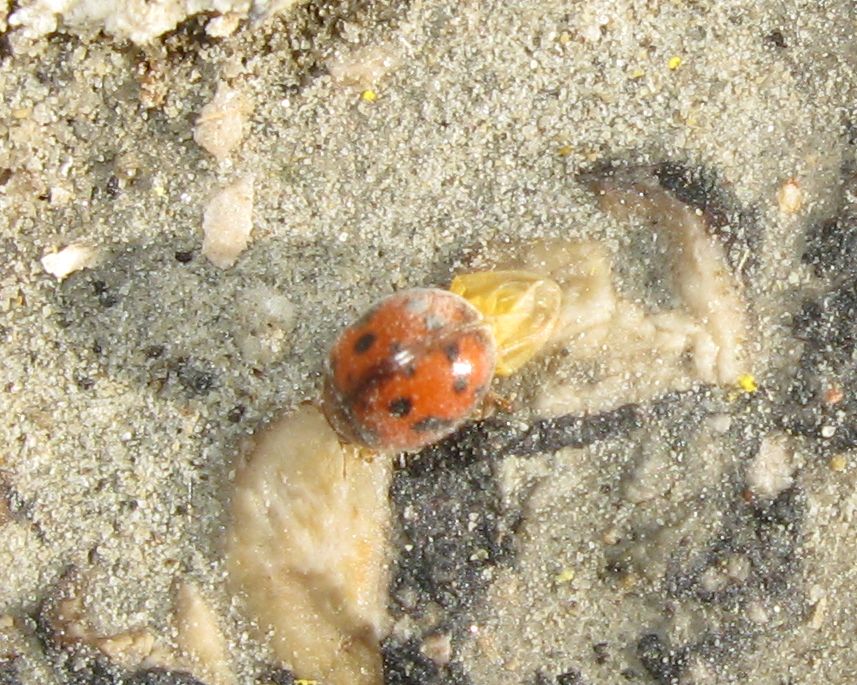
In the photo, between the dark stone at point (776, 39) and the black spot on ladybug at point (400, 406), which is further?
the dark stone at point (776, 39)

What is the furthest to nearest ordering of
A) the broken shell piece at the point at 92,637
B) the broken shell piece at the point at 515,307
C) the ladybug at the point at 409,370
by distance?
the broken shell piece at the point at 92,637, the broken shell piece at the point at 515,307, the ladybug at the point at 409,370

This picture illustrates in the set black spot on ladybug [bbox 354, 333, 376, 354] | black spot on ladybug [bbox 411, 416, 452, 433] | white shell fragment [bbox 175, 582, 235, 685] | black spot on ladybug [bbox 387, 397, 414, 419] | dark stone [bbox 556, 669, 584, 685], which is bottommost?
dark stone [bbox 556, 669, 584, 685]

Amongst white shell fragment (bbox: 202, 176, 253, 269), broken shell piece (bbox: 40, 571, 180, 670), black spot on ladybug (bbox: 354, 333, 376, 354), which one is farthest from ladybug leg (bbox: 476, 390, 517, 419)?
broken shell piece (bbox: 40, 571, 180, 670)

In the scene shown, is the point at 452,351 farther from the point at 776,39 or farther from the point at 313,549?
the point at 776,39

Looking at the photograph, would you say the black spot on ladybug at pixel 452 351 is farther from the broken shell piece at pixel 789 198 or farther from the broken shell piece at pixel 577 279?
the broken shell piece at pixel 789 198

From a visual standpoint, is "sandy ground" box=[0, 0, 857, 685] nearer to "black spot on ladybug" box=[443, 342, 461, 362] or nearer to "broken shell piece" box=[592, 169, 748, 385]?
"broken shell piece" box=[592, 169, 748, 385]

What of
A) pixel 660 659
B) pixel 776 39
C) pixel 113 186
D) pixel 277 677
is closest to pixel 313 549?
pixel 277 677

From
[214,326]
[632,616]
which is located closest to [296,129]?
[214,326]

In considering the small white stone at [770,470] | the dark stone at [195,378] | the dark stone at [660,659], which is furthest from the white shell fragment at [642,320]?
the dark stone at [195,378]
